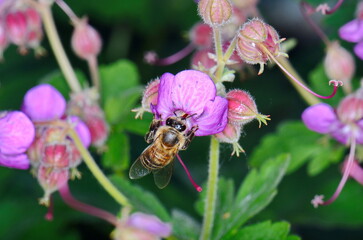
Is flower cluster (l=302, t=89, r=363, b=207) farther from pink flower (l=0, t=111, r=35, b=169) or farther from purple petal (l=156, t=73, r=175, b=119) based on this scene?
pink flower (l=0, t=111, r=35, b=169)

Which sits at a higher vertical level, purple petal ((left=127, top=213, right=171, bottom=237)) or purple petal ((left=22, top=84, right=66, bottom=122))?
purple petal ((left=22, top=84, right=66, bottom=122))

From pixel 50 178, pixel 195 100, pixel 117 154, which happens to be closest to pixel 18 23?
pixel 117 154

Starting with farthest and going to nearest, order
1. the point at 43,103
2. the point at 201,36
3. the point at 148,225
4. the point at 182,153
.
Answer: the point at 182,153
the point at 201,36
the point at 43,103
the point at 148,225

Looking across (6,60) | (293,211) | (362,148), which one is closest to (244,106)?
(362,148)

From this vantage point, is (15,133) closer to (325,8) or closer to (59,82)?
(59,82)

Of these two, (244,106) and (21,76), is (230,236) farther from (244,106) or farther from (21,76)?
(21,76)

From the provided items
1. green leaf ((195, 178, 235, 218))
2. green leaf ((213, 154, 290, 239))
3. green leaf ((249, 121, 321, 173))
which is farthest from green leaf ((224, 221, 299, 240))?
green leaf ((249, 121, 321, 173))
